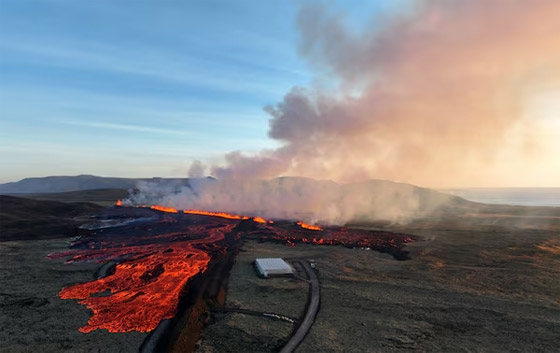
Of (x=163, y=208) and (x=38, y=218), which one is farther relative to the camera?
(x=163, y=208)

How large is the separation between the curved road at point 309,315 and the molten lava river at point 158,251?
8933 millimetres

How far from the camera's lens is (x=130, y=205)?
92938mm

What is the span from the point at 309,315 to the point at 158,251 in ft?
81.6

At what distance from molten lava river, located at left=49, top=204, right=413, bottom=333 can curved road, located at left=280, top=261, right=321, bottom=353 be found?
8933 mm

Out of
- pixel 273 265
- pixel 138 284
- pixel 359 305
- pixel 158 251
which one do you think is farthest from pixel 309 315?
pixel 158 251

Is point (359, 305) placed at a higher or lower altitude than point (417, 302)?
lower

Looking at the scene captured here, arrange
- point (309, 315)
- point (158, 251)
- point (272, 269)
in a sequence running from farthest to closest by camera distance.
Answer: point (158, 251) < point (272, 269) < point (309, 315)

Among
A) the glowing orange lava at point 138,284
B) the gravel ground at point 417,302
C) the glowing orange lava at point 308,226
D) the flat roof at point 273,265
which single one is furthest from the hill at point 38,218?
the glowing orange lava at point 308,226

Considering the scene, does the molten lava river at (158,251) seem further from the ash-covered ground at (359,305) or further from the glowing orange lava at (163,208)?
the glowing orange lava at (163,208)

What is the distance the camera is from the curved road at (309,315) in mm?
19094

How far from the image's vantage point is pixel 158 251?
40.8 m

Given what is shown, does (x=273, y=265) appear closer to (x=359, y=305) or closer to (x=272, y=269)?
(x=272, y=269)

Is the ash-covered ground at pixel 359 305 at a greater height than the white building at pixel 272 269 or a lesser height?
lesser

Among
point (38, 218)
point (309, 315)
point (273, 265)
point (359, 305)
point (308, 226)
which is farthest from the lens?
point (38, 218)
